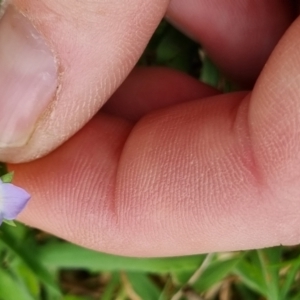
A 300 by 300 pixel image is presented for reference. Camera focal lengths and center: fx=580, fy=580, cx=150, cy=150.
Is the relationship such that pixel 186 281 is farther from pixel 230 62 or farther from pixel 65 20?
pixel 65 20

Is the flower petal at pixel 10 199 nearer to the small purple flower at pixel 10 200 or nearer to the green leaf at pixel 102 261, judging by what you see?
the small purple flower at pixel 10 200

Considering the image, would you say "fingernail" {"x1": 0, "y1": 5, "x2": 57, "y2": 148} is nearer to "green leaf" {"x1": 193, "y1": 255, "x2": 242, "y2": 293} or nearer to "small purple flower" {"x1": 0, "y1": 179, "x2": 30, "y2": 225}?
"small purple flower" {"x1": 0, "y1": 179, "x2": 30, "y2": 225}

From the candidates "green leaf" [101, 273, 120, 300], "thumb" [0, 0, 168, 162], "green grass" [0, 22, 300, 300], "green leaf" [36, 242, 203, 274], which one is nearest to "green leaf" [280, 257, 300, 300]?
"green grass" [0, 22, 300, 300]

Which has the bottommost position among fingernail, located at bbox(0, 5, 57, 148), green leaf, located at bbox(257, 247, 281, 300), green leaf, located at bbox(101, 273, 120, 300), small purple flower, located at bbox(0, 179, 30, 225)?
green leaf, located at bbox(101, 273, 120, 300)

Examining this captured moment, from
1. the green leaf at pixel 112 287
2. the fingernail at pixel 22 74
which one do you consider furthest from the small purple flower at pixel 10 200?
the green leaf at pixel 112 287

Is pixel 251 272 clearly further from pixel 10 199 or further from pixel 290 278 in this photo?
pixel 10 199

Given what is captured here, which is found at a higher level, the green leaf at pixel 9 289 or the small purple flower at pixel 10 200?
the small purple flower at pixel 10 200

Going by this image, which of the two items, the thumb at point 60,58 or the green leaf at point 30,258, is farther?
the green leaf at point 30,258
